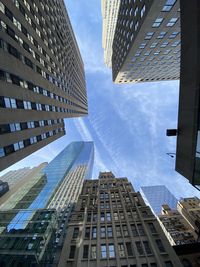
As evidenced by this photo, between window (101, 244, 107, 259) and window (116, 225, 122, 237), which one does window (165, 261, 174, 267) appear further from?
window (116, 225, 122, 237)

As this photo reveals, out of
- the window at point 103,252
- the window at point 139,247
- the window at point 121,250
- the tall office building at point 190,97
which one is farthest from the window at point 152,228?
the tall office building at point 190,97

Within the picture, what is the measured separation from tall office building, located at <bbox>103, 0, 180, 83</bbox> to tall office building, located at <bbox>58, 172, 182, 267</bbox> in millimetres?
38887

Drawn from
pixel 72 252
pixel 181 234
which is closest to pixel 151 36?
pixel 72 252

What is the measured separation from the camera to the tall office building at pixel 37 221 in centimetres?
5113

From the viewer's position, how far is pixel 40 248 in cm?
5394

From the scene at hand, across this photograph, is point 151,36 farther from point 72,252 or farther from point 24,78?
point 72,252

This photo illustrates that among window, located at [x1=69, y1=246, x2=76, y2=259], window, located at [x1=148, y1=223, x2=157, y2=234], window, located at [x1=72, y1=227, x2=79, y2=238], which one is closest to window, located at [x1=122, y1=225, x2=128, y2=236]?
window, located at [x1=148, y1=223, x2=157, y2=234]

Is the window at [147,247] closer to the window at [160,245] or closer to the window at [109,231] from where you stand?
the window at [160,245]

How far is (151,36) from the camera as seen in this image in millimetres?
45094

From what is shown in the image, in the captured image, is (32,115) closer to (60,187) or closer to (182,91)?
(182,91)

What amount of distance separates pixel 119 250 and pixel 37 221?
38.6 metres

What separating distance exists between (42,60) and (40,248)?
46.5m

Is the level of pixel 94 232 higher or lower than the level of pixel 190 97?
lower

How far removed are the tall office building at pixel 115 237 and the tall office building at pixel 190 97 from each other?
1855 centimetres
